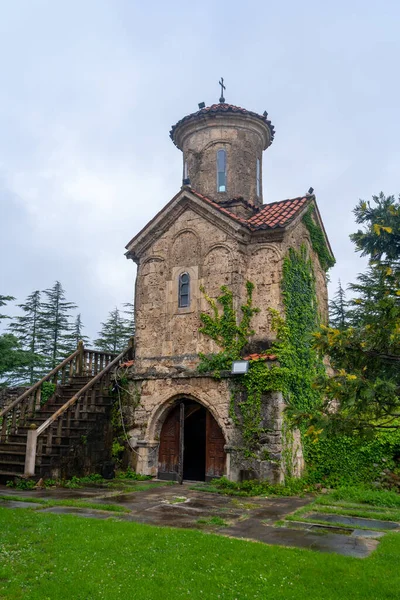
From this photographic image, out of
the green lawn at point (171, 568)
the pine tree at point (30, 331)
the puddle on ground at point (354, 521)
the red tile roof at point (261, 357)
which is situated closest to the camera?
the green lawn at point (171, 568)

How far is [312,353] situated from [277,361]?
7.82ft

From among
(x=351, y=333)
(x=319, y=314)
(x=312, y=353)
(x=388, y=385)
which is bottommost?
(x=388, y=385)

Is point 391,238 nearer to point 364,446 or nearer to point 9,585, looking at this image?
point 9,585

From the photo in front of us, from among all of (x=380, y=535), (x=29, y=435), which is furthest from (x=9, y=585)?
(x=29, y=435)

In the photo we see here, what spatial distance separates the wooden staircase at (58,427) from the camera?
13.8 m

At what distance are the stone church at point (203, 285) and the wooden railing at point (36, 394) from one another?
274cm

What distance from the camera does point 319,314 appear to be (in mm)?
17828

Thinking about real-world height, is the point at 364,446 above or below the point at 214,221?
below

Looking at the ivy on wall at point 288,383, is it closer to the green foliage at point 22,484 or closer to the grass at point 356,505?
the grass at point 356,505

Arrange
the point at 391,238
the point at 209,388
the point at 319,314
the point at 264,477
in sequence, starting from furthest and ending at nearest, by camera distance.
→ 1. the point at 319,314
2. the point at 209,388
3. the point at 264,477
4. the point at 391,238

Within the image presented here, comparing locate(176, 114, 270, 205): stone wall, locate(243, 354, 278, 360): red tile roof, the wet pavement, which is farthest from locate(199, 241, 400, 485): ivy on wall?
locate(176, 114, 270, 205): stone wall

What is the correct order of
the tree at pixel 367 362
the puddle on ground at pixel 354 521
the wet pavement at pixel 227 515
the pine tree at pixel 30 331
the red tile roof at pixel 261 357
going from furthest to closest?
the pine tree at pixel 30 331 < the red tile roof at pixel 261 357 < the puddle on ground at pixel 354 521 < the wet pavement at pixel 227 515 < the tree at pixel 367 362

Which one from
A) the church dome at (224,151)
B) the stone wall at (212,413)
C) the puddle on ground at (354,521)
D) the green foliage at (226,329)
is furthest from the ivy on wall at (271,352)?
the church dome at (224,151)

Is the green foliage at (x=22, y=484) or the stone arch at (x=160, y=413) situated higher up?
the stone arch at (x=160, y=413)
